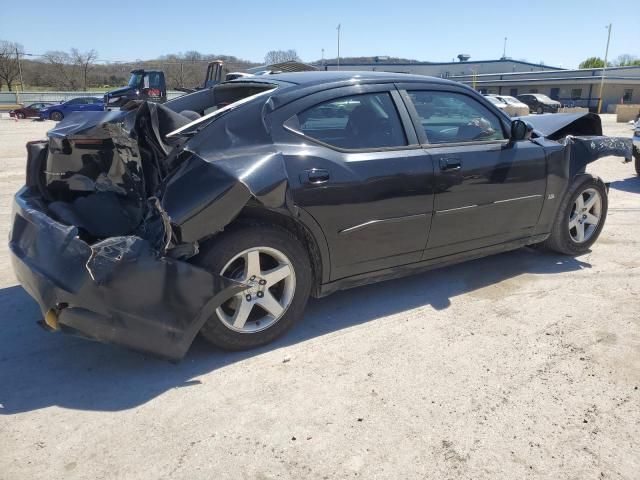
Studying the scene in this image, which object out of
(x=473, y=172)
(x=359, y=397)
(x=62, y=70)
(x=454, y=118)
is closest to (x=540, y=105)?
(x=454, y=118)

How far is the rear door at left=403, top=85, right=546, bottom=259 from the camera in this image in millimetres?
3766

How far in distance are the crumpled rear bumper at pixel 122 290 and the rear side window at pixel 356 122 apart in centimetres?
120

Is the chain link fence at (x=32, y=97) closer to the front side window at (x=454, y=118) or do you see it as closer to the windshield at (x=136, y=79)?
the windshield at (x=136, y=79)

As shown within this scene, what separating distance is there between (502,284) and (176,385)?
2.85 m

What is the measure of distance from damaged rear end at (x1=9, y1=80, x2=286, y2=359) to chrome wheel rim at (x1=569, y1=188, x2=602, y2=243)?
328 cm

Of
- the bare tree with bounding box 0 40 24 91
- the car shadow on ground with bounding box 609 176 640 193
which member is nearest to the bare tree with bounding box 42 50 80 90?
the bare tree with bounding box 0 40 24 91

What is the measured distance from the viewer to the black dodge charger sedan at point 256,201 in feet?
8.96

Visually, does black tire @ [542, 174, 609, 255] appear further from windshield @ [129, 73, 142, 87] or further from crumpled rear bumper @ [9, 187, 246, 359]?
windshield @ [129, 73, 142, 87]

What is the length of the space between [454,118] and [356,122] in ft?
3.28

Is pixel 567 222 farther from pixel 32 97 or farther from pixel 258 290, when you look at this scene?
pixel 32 97

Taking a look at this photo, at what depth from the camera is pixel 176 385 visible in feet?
9.29

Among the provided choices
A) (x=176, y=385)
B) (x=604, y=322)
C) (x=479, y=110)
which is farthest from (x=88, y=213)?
(x=604, y=322)

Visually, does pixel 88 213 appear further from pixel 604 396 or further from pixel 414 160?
pixel 604 396

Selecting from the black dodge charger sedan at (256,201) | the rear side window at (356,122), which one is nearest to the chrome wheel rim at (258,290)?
the black dodge charger sedan at (256,201)
